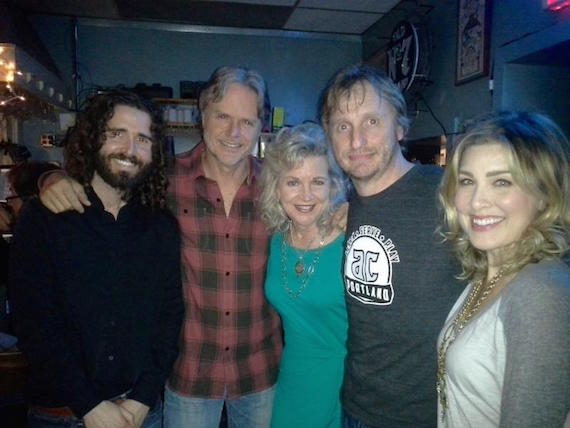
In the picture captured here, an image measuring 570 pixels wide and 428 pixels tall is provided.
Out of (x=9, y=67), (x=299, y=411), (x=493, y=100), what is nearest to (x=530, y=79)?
(x=493, y=100)

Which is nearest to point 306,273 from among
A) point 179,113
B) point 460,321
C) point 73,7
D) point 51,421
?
point 460,321

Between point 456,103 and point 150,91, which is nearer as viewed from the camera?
point 456,103

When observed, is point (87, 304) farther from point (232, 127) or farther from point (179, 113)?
point (179, 113)

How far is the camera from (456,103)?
11.3ft

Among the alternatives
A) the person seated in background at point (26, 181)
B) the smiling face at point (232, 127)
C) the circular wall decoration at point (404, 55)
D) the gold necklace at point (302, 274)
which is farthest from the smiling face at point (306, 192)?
the circular wall decoration at point (404, 55)

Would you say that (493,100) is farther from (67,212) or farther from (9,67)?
(9,67)

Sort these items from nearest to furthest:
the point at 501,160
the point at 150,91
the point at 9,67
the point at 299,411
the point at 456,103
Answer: the point at 501,160, the point at 299,411, the point at 9,67, the point at 456,103, the point at 150,91

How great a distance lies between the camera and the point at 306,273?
1.66 m

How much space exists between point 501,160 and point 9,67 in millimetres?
3483

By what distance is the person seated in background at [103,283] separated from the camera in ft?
4.52

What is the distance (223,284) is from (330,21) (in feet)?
14.1

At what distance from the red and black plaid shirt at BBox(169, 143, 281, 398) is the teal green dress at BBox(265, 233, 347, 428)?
13 cm

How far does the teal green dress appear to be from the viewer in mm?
1569

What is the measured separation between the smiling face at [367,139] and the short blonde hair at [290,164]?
0.76 feet
